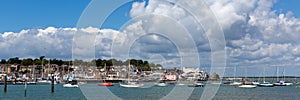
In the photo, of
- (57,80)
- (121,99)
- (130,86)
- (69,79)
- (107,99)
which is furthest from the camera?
(57,80)

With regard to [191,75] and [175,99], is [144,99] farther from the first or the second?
[191,75]

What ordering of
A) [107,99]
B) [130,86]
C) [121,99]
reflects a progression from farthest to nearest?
[130,86]
[121,99]
[107,99]

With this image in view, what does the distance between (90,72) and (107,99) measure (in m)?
128

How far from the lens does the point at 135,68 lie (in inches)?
7741

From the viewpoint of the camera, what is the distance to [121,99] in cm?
7594

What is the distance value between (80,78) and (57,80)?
32.9ft

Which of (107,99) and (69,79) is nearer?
(107,99)

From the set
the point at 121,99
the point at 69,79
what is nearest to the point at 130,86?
the point at 69,79

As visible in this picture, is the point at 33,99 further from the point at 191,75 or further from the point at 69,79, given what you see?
the point at 191,75

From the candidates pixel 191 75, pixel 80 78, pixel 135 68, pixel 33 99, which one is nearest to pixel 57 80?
pixel 80 78

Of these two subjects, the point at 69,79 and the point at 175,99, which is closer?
the point at 175,99

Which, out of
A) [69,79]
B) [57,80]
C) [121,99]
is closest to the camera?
[121,99]

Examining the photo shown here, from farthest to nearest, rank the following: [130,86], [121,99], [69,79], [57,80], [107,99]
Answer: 1. [57,80]
2. [69,79]
3. [130,86]
4. [121,99]
5. [107,99]

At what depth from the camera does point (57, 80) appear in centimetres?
18862
